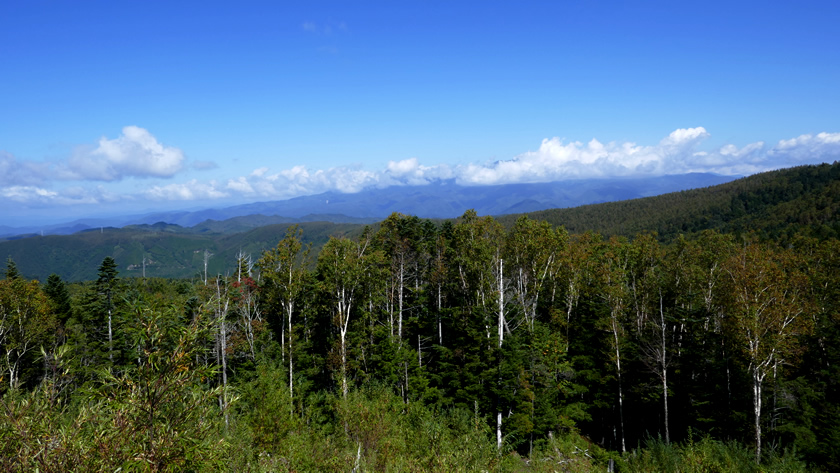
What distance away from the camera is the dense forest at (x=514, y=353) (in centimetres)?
2428

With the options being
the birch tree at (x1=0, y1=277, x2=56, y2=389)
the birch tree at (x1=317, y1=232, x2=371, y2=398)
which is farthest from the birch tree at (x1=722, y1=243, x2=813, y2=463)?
the birch tree at (x1=0, y1=277, x2=56, y2=389)

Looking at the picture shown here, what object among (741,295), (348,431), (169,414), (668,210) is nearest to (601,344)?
(741,295)

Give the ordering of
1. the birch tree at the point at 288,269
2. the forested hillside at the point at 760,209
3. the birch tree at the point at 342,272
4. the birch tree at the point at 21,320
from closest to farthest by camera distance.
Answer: the birch tree at the point at 342,272, the birch tree at the point at 288,269, the birch tree at the point at 21,320, the forested hillside at the point at 760,209

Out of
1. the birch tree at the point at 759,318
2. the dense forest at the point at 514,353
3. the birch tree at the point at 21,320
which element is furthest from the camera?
the birch tree at the point at 21,320

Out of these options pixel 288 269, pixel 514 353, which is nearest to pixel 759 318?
pixel 514 353

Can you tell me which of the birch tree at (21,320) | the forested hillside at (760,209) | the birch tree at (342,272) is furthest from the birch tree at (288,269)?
the forested hillside at (760,209)

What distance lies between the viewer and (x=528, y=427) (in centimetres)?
3067

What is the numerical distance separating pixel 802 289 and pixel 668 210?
611 ft

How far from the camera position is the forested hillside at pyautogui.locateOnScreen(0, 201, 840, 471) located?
24281mm

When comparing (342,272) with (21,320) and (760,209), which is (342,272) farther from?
(760,209)

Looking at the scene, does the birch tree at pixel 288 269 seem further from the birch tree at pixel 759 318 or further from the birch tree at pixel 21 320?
the birch tree at pixel 759 318

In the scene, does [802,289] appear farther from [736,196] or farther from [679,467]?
[736,196]

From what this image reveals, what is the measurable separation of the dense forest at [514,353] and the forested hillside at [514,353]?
0.67 ft

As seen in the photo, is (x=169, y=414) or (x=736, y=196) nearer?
(x=169, y=414)
